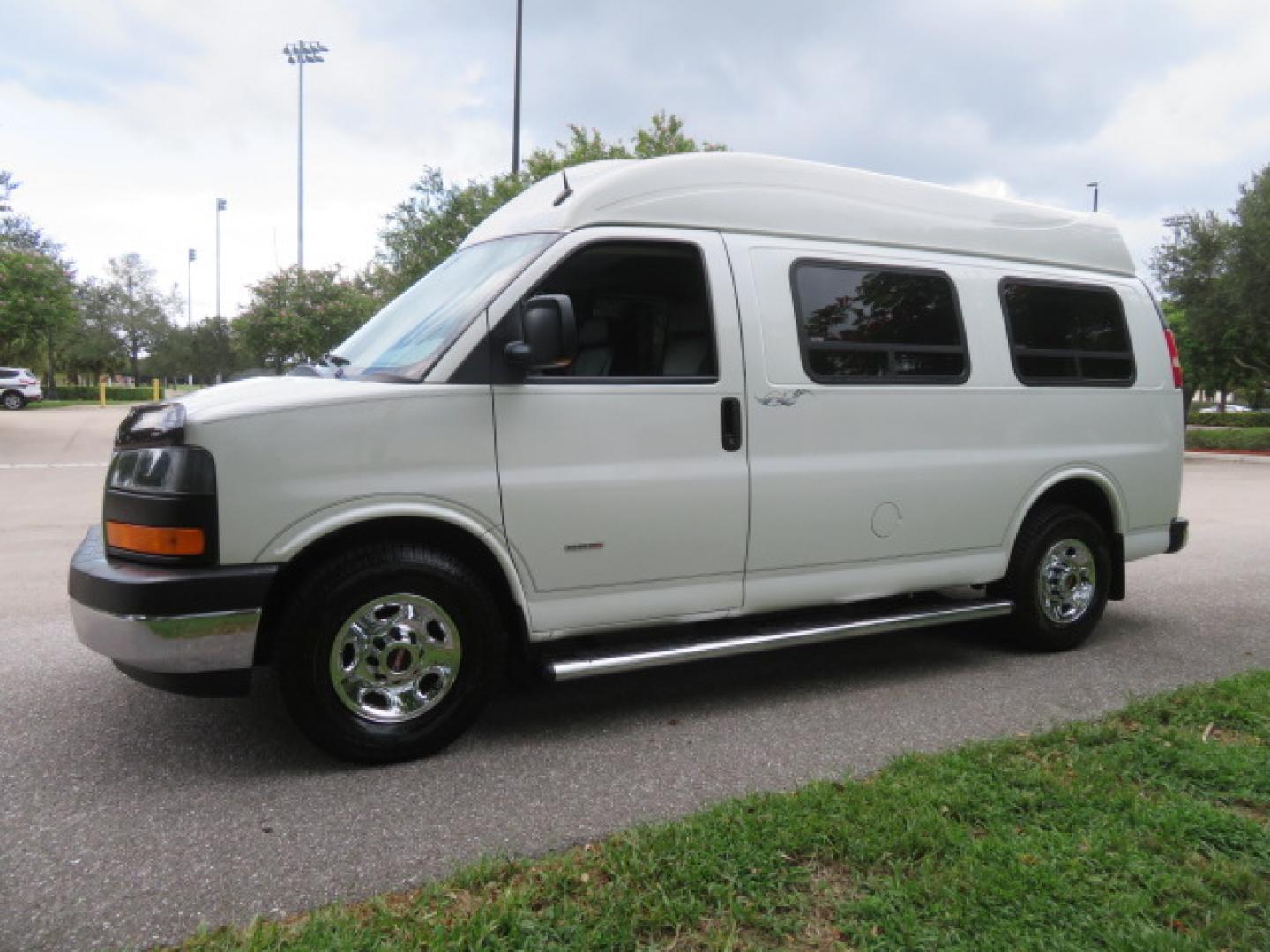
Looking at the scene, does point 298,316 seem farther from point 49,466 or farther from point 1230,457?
point 1230,457

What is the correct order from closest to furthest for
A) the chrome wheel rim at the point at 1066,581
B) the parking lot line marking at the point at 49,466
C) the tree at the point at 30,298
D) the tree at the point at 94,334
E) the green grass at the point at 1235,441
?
the chrome wheel rim at the point at 1066,581
the parking lot line marking at the point at 49,466
the tree at the point at 30,298
the green grass at the point at 1235,441
the tree at the point at 94,334

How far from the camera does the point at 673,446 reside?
3.89 meters

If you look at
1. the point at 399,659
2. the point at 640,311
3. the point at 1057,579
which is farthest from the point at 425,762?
the point at 1057,579

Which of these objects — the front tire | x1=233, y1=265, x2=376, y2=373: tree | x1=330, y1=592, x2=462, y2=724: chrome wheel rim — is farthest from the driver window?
x1=233, y1=265, x2=376, y2=373: tree

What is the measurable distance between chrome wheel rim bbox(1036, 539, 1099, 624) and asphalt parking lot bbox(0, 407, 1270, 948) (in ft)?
0.84

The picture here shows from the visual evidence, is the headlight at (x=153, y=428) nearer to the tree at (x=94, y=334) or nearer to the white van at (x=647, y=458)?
the white van at (x=647, y=458)

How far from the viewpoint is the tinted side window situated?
4.28m

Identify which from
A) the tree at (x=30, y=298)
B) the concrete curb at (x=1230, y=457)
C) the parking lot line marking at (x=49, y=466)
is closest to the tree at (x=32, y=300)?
the tree at (x=30, y=298)

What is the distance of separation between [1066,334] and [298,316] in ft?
84.2

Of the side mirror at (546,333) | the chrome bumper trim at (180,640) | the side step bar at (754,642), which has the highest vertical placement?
the side mirror at (546,333)

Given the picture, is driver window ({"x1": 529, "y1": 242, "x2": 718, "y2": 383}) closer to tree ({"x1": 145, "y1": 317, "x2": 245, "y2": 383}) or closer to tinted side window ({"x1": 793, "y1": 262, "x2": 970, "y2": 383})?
tinted side window ({"x1": 793, "y1": 262, "x2": 970, "y2": 383})

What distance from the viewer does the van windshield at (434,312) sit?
364cm

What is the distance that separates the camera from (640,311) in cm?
397

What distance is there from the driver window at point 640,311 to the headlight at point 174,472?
55.9 inches
